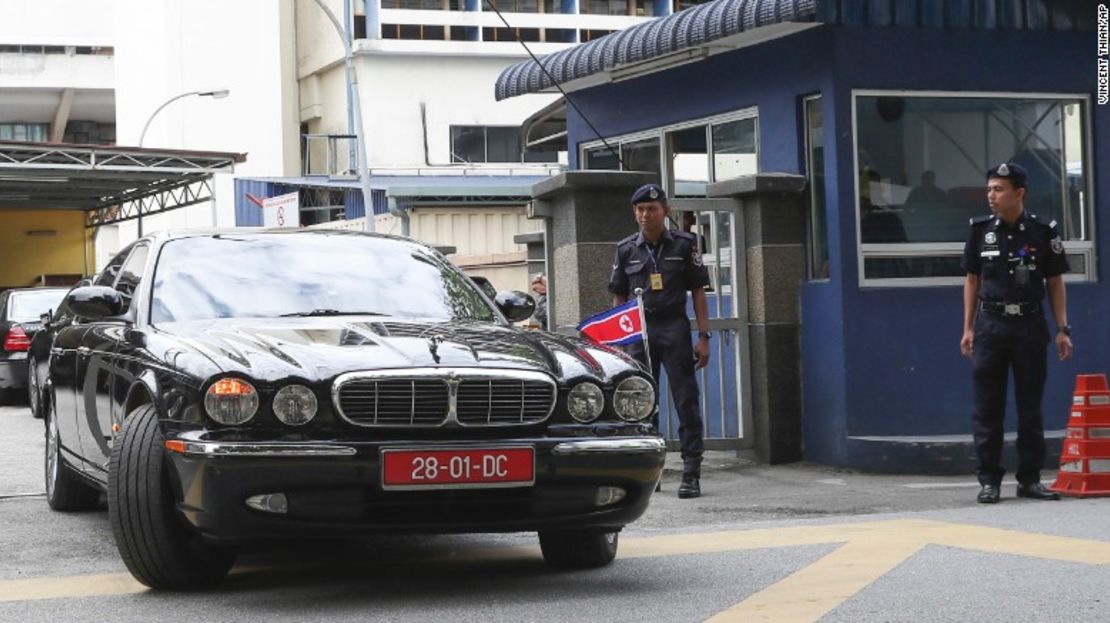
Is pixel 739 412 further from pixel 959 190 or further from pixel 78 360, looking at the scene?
pixel 78 360

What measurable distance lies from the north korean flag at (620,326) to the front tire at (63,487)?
2.96 meters

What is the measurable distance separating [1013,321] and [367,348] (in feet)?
15.3

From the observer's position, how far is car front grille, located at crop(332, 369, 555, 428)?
6273 millimetres

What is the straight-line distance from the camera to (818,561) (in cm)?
742

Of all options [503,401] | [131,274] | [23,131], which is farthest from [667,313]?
[23,131]

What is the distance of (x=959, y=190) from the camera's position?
40.3ft

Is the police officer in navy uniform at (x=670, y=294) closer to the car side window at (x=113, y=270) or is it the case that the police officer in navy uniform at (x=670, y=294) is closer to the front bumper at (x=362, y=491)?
the car side window at (x=113, y=270)

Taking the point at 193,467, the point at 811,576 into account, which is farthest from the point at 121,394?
the point at 811,576

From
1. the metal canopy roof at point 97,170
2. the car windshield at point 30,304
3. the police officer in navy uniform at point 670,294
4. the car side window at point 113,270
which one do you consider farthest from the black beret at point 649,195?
the metal canopy roof at point 97,170

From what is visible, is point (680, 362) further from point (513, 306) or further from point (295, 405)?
point (295, 405)

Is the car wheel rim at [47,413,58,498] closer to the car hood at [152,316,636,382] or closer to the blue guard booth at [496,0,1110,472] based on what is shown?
the car hood at [152,316,636,382]

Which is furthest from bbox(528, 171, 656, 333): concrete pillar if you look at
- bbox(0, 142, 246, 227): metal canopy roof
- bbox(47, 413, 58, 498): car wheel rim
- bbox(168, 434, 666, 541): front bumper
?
bbox(0, 142, 246, 227): metal canopy roof

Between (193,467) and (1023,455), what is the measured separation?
538 cm

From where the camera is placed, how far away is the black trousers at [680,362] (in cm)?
1052
